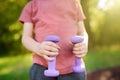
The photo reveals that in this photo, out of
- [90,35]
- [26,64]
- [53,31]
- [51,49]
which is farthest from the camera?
[90,35]

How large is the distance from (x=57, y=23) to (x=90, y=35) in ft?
12.9

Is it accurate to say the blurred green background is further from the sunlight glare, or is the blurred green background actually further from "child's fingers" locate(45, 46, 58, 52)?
"child's fingers" locate(45, 46, 58, 52)

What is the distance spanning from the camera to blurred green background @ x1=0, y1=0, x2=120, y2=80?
4652 mm

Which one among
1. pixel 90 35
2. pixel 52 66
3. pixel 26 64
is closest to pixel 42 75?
pixel 52 66

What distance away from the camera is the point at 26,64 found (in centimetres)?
462

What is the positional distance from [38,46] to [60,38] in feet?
0.32

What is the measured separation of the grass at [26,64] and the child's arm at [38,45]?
227cm

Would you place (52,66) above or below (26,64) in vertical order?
above

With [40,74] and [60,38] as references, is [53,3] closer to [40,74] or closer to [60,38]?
[60,38]

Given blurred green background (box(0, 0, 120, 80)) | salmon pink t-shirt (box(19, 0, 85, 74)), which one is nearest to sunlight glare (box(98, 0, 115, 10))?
blurred green background (box(0, 0, 120, 80))

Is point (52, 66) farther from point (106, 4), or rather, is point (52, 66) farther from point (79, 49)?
point (106, 4)

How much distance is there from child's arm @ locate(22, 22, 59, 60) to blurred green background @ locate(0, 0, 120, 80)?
9.01ft

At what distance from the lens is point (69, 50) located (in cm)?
152

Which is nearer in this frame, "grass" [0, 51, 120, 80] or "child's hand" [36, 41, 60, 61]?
"child's hand" [36, 41, 60, 61]
